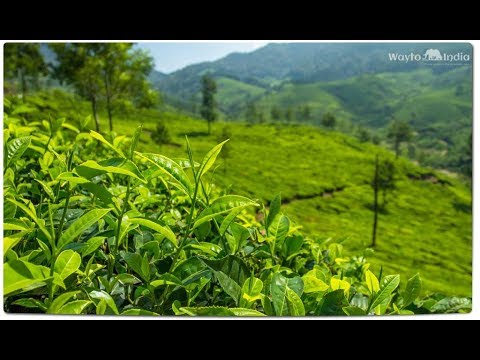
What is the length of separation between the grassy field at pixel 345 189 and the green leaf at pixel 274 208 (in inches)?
960

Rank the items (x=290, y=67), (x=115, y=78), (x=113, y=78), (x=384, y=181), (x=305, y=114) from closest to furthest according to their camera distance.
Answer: (x=113, y=78) < (x=115, y=78) < (x=384, y=181) < (x=305, y=114) < (x=290, y=67)

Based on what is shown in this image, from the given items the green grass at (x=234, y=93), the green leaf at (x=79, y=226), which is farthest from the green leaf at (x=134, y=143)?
the green grass at (x=234, y=93)

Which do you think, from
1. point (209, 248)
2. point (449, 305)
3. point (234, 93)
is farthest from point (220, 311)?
point (234, 93)

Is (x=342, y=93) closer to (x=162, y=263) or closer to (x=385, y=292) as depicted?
(x=385, y=292)

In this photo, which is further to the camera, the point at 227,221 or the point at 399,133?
the point at 399,133

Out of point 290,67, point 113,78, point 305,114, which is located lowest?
point 113,78

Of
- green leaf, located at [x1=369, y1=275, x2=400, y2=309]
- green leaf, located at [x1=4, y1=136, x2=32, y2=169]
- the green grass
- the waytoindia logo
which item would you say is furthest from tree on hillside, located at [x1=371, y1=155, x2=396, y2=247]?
the green grass

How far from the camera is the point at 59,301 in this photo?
852 millimetres

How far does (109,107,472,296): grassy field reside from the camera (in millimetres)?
33000

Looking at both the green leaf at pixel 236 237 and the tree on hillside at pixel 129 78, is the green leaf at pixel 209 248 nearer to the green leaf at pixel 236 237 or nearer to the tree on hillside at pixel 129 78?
the green leaf at pixel 236 237

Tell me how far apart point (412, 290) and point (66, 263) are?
70cm

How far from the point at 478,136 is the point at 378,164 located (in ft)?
170

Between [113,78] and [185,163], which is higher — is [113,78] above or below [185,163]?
above

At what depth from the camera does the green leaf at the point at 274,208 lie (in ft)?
3.15
